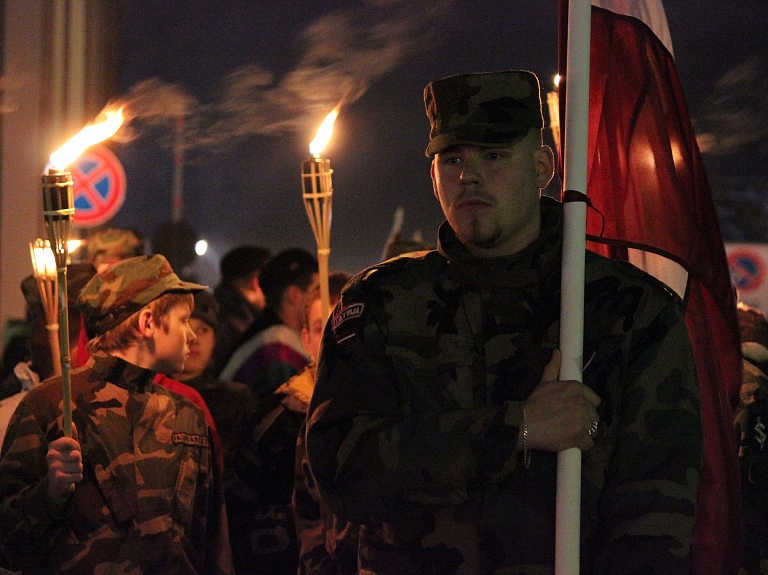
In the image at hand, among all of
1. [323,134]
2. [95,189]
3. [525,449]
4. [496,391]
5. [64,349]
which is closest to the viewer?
[525,449]

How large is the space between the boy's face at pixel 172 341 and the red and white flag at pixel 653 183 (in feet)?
5.30

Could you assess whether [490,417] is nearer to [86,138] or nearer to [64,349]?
[64,349]

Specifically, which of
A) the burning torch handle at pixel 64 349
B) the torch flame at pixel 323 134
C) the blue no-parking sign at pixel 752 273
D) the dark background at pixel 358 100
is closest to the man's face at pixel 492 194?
the burning torch handle at pixel 64 349

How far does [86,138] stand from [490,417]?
203 centimetres

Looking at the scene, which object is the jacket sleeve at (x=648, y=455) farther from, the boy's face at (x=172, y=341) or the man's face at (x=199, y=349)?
the man's face at (x=199, y=349)

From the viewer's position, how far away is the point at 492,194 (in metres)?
2.72

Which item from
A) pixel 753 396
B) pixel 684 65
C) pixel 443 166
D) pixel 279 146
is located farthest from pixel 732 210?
pixel 443 166

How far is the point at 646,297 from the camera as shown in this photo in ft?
8.66

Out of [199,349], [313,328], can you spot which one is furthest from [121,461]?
Answer: [199,349]

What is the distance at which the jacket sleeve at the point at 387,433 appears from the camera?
2471 millimetres

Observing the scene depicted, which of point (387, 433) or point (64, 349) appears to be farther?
point (64, 349)

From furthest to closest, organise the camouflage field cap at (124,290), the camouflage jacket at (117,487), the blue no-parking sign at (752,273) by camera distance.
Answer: the blue no-parking sign at (752,273), the camouflage field cap at (124,290), the camouflage jacket at (117,487)

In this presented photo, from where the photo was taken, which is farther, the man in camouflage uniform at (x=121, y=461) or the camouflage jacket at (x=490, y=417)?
the man in camouflage uniform at (x=121, y=461)

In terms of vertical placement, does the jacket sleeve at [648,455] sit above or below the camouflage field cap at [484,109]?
below
